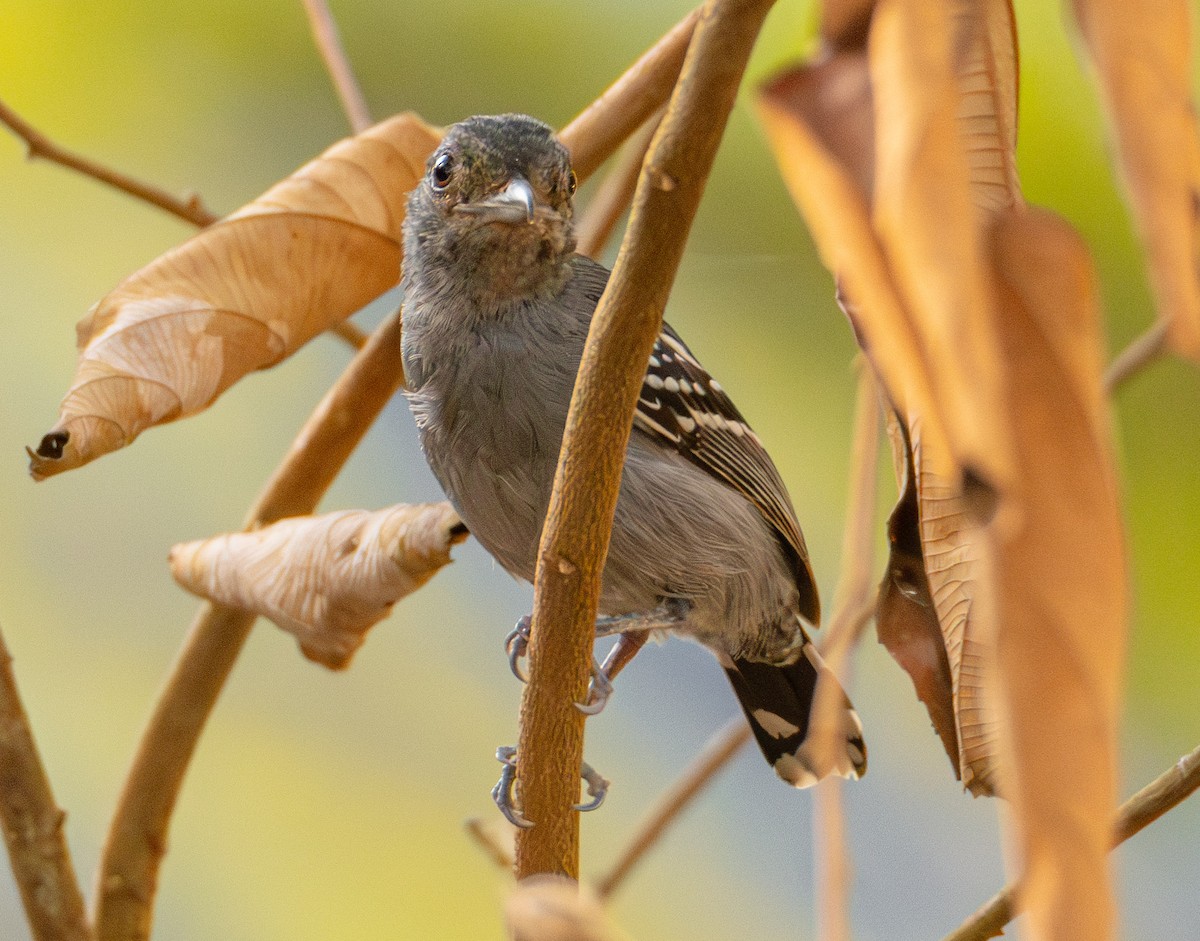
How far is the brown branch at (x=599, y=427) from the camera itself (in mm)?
587

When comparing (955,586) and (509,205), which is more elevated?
(509,205)

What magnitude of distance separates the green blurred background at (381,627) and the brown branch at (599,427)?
2.34 metres

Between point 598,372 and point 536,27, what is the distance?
3094mm

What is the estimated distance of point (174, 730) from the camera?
5.42 feet

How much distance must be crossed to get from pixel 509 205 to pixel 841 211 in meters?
1.61

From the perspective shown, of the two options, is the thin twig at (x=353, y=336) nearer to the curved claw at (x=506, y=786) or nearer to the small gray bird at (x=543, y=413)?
the small gray bird at (x=543, y=413)

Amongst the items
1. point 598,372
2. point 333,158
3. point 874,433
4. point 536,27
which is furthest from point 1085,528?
point 536,27

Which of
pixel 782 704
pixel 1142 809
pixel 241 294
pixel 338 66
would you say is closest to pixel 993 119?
pixel 1142 809

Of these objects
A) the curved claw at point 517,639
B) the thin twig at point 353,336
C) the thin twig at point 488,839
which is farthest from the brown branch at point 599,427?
the thin twig at point 353,336

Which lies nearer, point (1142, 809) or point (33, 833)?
point (1142, 809)

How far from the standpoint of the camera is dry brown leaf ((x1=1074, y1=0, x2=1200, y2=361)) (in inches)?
12.5

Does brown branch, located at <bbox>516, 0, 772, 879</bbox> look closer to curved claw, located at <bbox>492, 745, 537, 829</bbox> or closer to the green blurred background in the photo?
curved claw, located at <bbox>492, 745, 537, 829</bbox>

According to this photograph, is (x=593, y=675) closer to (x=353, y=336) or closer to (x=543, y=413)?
(x=543, y=413)

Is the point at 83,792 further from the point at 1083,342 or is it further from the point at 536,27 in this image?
the point at 1083,342
